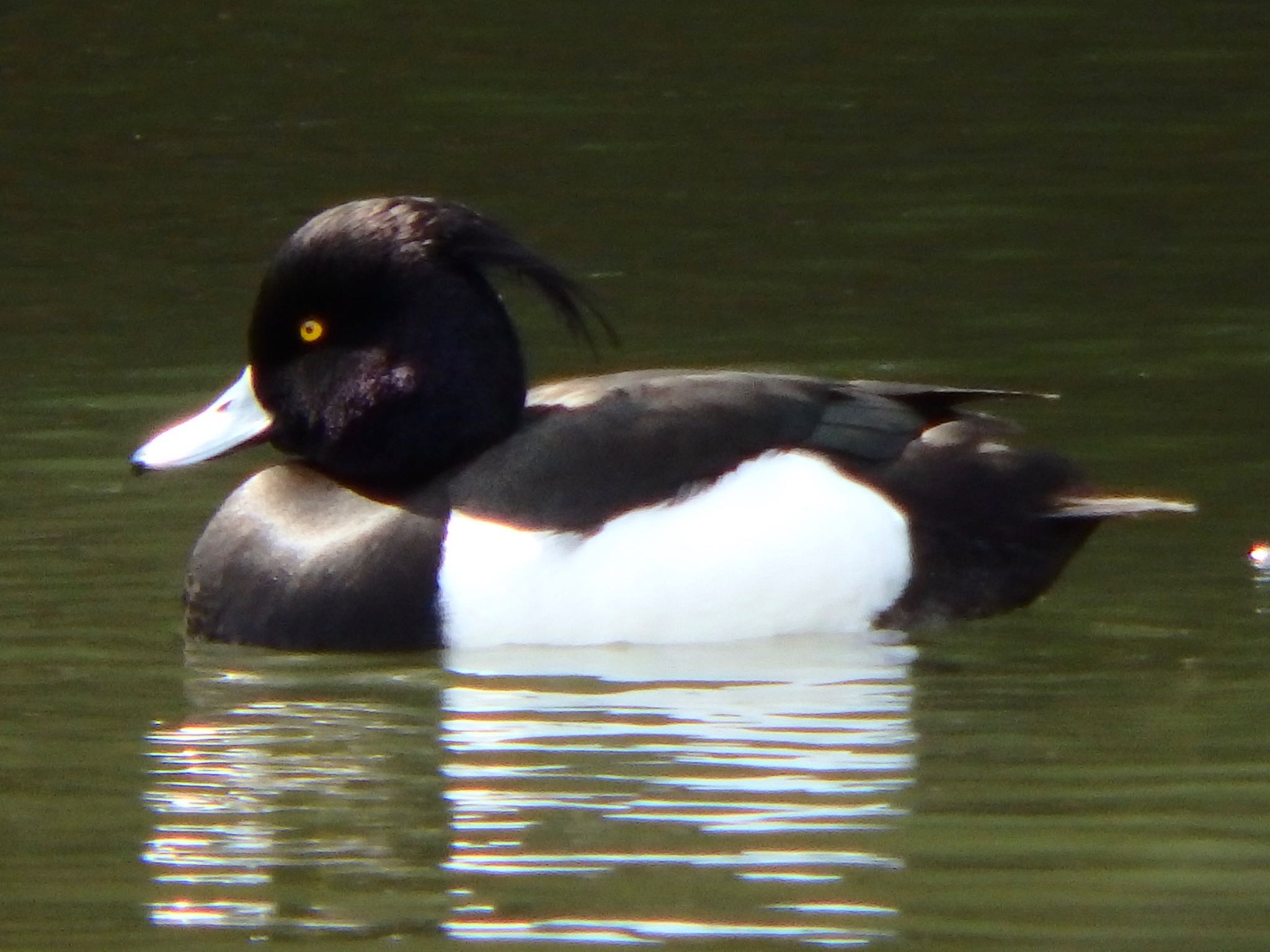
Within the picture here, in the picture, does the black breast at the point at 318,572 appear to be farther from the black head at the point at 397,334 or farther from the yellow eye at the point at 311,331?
the yellow eye at the point at 311,331

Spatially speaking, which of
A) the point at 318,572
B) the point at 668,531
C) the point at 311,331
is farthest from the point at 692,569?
the point at 311,331

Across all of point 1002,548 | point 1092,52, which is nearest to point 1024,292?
point 1002,548

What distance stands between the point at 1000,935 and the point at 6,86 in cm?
988

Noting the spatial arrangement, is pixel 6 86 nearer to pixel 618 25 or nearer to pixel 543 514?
pixel 618 25

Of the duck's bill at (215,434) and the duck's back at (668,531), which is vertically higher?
the duck's bill at (215,434)

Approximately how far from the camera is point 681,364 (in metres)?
8.71

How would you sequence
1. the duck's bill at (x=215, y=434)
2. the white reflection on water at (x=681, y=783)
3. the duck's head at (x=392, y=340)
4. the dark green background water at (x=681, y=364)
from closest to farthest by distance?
the white reflection on water at (x=681, y=783)
the dark green background water at (x=681, y=364)
the duck's head at (x=392, y=340)
the duck's bill at (x=215, y=434)

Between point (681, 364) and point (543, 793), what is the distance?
3.59 meters

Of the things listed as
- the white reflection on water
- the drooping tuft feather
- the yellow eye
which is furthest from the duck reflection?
the drooping tuft feather

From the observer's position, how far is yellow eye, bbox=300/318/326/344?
6551mm

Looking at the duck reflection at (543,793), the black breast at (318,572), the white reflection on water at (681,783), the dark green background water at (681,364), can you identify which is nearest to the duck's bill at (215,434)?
the black breast at (318,572)

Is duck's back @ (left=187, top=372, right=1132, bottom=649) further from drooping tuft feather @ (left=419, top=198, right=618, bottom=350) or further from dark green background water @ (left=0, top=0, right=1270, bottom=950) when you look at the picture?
drooping tuft feather @ (left=419, top=198, right=618, bottom=350)

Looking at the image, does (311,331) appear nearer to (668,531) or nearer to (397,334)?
(397,334)

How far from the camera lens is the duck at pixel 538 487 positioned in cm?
622
